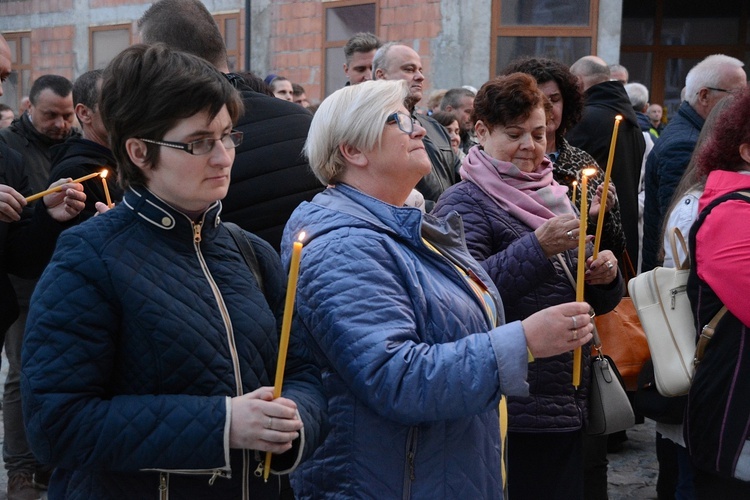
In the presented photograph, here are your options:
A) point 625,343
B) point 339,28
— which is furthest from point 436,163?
point 339,28

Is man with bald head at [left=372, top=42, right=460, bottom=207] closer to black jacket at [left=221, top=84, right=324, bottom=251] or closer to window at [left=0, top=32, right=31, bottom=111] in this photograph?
black jacket at [left=221, top=84, right=324, bottom=251]

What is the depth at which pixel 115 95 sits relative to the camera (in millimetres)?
1947

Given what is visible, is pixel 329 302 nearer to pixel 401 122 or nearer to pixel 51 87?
pixel 401 122

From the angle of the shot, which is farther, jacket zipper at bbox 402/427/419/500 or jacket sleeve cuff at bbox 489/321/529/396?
jacket zipper at bbox 402/427/419/500

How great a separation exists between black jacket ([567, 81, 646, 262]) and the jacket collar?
379 cm

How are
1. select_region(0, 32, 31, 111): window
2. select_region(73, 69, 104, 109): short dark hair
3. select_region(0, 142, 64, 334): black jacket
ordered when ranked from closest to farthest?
select_region(0, 142, 64, 334): black jacket
select_region(73, 69, 104, 109): short dark hair
select_region(0, 32, 31, 111): window

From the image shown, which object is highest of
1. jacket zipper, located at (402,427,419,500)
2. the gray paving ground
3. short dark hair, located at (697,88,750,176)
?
short dark hair, located at (697,88,750,176)

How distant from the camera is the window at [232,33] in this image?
13836mm

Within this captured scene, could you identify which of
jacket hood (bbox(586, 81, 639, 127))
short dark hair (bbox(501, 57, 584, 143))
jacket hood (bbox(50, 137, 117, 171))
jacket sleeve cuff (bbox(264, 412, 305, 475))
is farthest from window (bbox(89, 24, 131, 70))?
jacket sleeve cuff (bbox(264, 412, 305, 475))

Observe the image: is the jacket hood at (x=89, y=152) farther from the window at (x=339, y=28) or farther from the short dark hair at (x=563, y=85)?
the window at (x=339, y=28)

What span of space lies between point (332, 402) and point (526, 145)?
1.43m

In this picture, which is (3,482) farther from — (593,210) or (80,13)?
(80,13)

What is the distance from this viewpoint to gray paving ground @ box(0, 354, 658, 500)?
15.5 ft

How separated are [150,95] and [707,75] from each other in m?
4.19
